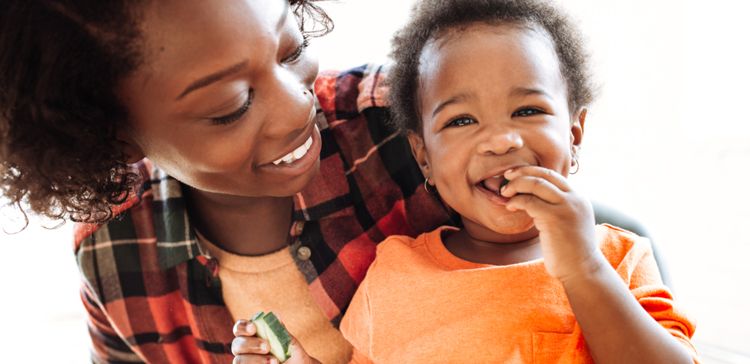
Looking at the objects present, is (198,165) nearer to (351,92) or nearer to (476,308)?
(351,92)

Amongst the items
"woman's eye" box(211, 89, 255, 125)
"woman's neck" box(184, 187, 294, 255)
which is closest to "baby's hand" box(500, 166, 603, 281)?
"woman's eye" box(211, 89, 255, 125)

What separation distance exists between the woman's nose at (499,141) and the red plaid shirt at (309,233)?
1.05 ft

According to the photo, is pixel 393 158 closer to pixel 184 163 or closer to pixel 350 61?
pixel 184 163

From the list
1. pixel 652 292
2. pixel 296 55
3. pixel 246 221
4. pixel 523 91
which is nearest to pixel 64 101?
pixel 296 55

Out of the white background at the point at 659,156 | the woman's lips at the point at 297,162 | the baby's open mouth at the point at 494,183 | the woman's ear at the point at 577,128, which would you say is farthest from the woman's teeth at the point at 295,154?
the white background at the point at 659,156

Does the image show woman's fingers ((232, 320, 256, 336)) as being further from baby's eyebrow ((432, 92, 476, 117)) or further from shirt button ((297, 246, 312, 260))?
baby's eyebrow ((432, 92, 476, 117))

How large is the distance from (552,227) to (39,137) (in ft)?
2.97

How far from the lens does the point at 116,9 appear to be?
99 centimetres

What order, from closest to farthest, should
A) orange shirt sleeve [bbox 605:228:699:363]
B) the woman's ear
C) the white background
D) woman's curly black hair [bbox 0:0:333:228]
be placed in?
woman's curly black hair [bbox 0:0:333:228], orange shirt sleeve [bbox 605:228:699:363], the woman's ear, the white background

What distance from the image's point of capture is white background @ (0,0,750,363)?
2.70 metres

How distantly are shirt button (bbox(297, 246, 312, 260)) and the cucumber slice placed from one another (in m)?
0.23

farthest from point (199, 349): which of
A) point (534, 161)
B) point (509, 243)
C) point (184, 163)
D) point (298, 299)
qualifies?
point (534, 161)

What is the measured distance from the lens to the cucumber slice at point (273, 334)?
123 centimetres

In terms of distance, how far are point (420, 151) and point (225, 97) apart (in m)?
0.50
